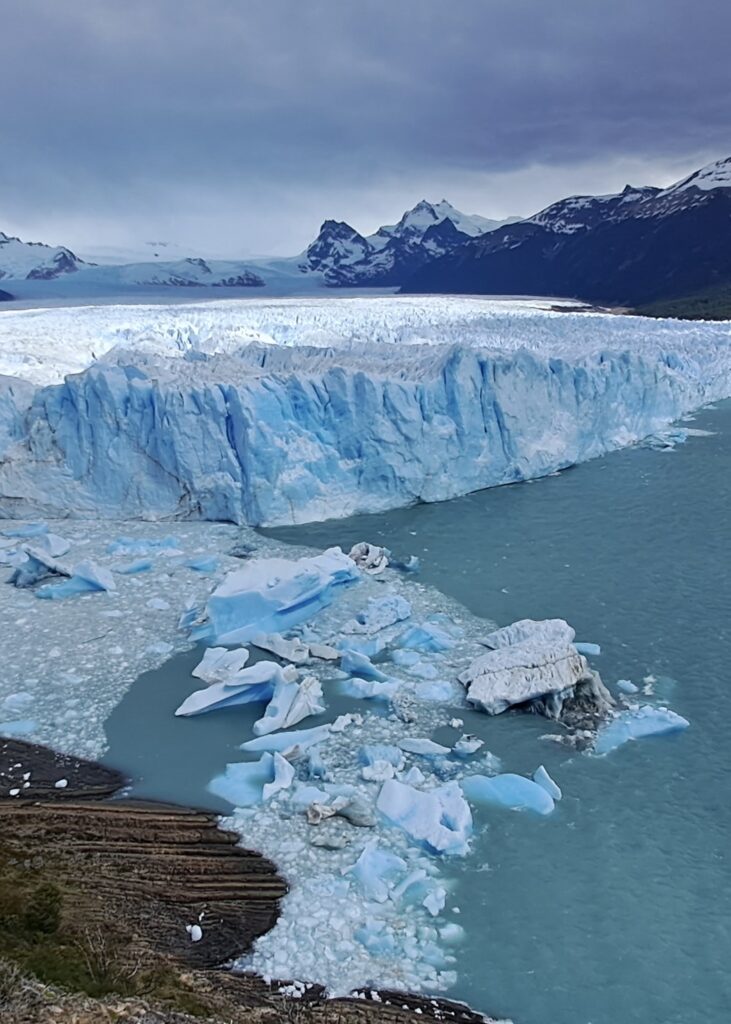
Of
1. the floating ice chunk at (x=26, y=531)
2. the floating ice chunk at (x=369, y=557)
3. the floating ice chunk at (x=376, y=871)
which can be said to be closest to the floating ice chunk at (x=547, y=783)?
the floating ice chunk at (x=376, y=871)

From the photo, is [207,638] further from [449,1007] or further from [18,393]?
[18,393]

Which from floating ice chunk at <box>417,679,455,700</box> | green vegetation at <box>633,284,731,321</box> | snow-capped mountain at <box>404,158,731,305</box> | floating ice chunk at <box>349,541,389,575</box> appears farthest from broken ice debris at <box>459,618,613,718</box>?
snow-capped mountain at <box>404,158,731,305</box>

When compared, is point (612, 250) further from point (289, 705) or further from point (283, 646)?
point (289, 705)

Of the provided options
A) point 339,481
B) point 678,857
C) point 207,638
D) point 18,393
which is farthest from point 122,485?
point 678,857

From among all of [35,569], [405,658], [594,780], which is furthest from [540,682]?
[35,569]

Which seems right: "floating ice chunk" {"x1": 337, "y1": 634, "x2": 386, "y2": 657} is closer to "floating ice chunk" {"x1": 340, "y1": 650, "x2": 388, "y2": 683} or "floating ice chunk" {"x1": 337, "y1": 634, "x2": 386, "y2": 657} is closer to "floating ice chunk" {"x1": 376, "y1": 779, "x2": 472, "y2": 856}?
"floating ice chunk" {"x1": 340, "y1": 650, "x2": 388, "y2": 683}
